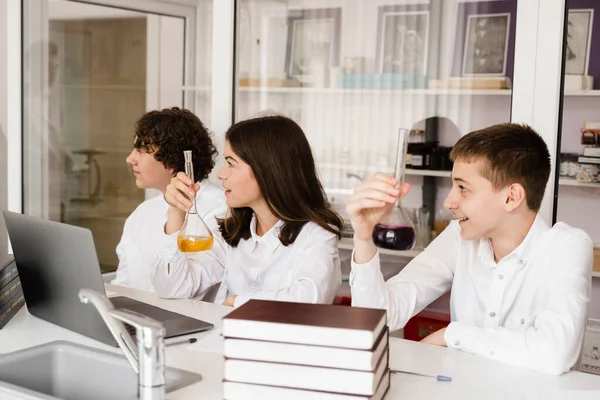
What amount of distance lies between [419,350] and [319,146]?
1659 millimetres

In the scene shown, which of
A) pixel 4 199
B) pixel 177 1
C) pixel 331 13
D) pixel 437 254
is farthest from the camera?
pixel 4 199

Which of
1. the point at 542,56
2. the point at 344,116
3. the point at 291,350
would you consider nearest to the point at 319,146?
the point at 344,116

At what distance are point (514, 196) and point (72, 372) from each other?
46.4 inches

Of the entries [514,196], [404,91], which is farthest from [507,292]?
[404,91]

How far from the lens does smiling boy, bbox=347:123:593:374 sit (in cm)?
176

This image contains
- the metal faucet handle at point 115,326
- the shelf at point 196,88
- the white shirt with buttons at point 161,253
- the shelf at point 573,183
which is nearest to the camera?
the metal faucet handle at point 115,326

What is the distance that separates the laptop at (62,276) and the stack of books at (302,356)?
1.80 ft

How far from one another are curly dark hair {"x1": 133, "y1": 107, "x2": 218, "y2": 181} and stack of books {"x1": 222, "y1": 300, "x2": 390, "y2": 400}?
1.76 m

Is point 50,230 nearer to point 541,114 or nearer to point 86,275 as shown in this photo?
point 86,275

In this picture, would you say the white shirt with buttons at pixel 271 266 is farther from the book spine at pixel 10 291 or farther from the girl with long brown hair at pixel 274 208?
the book spine at pixel 10 291

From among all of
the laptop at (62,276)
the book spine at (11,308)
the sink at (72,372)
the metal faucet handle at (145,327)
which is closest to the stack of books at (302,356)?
the metal faucet handle at (145,327)

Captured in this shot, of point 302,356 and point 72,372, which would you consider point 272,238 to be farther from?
point 302,356

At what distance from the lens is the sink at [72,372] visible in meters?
1.62

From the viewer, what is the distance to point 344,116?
3244mm
